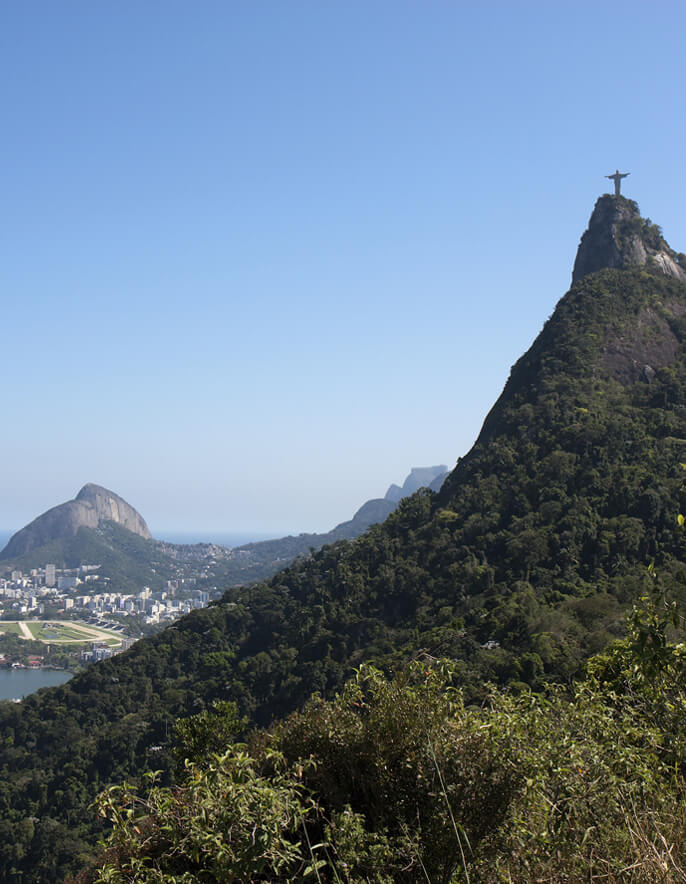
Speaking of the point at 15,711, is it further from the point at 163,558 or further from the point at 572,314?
the point at 163,558

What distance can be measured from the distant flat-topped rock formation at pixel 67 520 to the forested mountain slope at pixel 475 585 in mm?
143952

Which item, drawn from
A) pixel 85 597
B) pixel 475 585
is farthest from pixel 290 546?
pixel 475 585

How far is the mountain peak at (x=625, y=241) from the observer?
1708 inches

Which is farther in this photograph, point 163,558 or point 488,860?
point 163,558

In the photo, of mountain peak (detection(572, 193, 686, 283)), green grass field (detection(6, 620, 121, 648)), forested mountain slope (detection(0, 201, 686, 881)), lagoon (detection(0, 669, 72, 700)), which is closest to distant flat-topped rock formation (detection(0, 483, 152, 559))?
green grass field (detection(6, 620, 121, 648))

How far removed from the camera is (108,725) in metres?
32.1

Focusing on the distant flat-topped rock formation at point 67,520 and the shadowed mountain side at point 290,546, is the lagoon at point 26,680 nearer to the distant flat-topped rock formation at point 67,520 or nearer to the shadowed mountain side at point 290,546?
the shadowed mountain side at point 290,546

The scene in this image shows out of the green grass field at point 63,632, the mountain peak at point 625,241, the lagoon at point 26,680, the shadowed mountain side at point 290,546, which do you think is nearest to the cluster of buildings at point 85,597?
the green grass field at point 63,632

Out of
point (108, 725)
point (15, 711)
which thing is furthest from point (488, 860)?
point (15, 711)

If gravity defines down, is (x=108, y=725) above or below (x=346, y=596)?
below

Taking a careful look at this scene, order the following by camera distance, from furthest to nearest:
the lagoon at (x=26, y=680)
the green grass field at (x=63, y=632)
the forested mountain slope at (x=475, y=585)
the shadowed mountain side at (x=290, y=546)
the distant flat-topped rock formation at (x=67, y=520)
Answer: the distant flat-topped rock formation at (x=67, y=520)
the shadowed mountain side at (x=290, y=546)
the green grass field at (x=63, y=632)
the lagoon at (x=26, y=680)
the forested mountain slope at (x=475, y=585)

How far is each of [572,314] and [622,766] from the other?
40826 millimetres

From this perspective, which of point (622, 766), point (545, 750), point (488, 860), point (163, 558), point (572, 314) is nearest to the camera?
point (488, 860)

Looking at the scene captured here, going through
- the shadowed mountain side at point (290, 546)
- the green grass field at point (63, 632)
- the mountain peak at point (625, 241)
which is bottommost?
the green grass field at point (63, 632)
